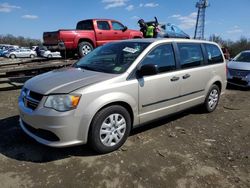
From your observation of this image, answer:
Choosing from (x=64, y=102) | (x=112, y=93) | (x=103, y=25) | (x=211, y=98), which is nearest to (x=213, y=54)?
(x=211, y=98)

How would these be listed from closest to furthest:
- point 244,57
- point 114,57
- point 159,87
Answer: point 159,87, point 114,57, point 244,57

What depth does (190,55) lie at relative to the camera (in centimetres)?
508

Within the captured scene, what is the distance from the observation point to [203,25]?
45.7 m

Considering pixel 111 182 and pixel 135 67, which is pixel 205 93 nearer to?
pixel 135 67

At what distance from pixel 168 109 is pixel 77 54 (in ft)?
23.1

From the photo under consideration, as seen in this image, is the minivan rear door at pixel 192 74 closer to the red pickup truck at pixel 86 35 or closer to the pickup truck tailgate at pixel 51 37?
the red pickup truck at pixel 86 35

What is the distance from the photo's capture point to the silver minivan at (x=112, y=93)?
3.35 meters

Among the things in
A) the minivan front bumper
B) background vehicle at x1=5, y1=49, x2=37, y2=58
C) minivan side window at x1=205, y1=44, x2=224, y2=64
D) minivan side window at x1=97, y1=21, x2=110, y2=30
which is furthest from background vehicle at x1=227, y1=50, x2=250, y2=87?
background vehicle at x1=5, y1=49, x2=37, y2=58

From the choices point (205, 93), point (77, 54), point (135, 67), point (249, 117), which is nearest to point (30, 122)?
point (135, 67)

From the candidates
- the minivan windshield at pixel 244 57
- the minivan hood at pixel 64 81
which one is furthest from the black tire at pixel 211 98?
the minivan windshield at pixel 244 57

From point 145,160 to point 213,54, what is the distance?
11.2ft

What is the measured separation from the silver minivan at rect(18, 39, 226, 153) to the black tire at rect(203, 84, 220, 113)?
48 cm

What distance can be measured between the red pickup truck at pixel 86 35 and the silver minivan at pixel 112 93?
538 cm

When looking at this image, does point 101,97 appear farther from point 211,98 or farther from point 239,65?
point 239,65
